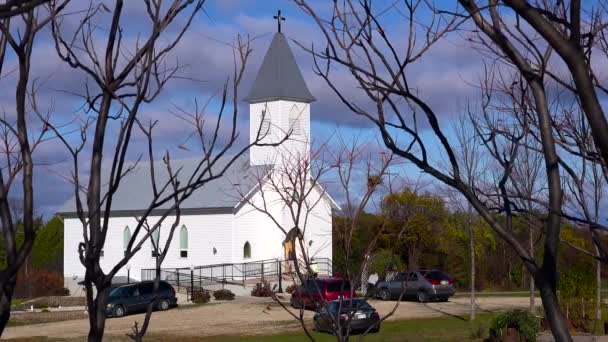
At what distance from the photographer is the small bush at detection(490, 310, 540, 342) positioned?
21484 millimetres

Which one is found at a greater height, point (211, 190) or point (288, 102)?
point (288, 102)

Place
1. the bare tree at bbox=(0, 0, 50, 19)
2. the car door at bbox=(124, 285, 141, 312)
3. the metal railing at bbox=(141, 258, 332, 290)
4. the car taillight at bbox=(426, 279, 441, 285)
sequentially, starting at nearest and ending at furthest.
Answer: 1. the bare tree at bbox=(0, 0, 50, 19)
2. the car door at bbox=(124, 285, 141, 312)
3. the car taillight at bbox=(426, 279, 441, 285)
4. the metal railing at bbox=(141, 258, 332, 290)

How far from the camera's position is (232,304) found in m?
44.0

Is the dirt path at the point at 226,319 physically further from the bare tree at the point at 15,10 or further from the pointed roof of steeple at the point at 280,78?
the bare tree at the point at 15,10

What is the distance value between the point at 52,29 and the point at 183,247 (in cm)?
5228

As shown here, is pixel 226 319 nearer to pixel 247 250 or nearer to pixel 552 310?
pixel 247 250

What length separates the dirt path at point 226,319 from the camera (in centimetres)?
3275

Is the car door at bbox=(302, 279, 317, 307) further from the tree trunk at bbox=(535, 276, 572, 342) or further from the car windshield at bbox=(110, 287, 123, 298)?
the car windshield at bbox=(110, 287, 123, 298)

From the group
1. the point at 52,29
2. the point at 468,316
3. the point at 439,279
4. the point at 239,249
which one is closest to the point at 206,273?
the point at 239,249

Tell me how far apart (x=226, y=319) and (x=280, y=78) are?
21.4 metres

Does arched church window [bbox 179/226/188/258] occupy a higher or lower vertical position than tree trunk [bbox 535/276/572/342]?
lower

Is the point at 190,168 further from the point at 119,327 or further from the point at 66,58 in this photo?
the point at 66,58

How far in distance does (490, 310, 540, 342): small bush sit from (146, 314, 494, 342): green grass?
82.6 inches

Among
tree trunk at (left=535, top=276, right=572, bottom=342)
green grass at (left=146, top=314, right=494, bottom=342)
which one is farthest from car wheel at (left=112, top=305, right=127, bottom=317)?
tree trunk at (left=535, top=276, right=572, bottom=342)
